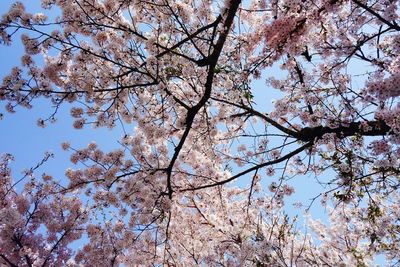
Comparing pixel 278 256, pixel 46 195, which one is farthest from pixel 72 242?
pixel 278 256

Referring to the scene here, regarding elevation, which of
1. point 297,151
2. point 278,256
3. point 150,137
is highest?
point 150,137

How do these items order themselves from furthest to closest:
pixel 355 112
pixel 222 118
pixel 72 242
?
1. pixel 72 242
2. pixel 222 118
3. pixel 355 112

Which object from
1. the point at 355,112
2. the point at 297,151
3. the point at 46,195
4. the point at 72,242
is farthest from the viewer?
the point at 72,242

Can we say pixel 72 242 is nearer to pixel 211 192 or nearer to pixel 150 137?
pixel 211 192

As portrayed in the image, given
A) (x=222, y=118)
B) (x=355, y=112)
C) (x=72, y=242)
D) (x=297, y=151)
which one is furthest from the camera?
(x=72, y=242)

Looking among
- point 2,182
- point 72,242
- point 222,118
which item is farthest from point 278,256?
point 2,182

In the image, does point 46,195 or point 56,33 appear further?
point 46,195

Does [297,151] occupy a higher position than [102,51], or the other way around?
[102,51]

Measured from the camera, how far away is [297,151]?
551 centimetres

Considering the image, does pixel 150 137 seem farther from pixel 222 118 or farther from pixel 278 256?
pixel 278 256

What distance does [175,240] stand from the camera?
373 inches

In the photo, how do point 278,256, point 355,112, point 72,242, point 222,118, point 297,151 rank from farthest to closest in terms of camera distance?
point 72,242
point 278,256
point 222,118
point 297,151
point 355,112

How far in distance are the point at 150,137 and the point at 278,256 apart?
357cm

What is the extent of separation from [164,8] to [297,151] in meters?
3.06
